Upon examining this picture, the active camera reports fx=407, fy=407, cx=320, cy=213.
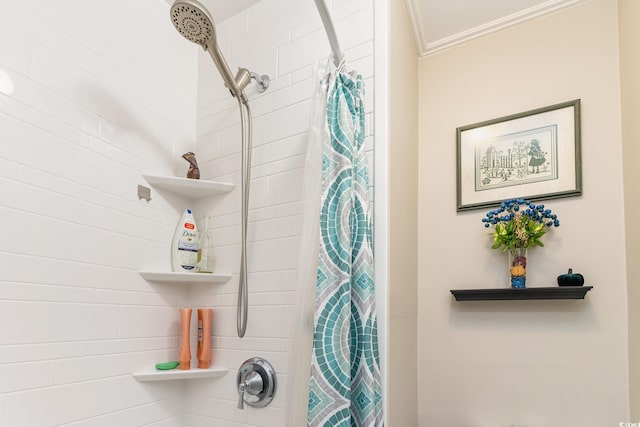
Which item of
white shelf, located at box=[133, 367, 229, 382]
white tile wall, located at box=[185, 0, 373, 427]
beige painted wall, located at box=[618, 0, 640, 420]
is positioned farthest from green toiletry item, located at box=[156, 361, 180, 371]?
beige painted wall, located at box=[618, 0, 640, 420]

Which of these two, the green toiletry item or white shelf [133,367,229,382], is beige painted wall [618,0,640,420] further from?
the green toiletry item

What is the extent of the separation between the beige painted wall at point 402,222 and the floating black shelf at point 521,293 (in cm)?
22

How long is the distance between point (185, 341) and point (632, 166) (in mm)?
1726

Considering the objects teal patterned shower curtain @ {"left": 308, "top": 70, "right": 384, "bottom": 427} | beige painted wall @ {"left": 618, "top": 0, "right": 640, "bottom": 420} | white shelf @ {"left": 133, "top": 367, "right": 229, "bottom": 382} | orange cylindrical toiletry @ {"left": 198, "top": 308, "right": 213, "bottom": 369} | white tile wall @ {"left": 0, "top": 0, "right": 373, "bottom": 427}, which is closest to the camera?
teal patterned shower curtain @ {"left": 308, "top": 70, "right": 384, "bottom": 427}

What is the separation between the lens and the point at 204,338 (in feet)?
5.16

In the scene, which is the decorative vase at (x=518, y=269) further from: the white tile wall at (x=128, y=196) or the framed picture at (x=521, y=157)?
the white tile wall at (x=128, y=196)

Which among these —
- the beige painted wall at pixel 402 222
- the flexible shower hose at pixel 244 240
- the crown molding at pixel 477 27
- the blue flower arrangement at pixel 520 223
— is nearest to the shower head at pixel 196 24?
the flexible shower hose at pixel 244 240

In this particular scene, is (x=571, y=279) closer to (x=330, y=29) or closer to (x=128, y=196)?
(x=330, y=29)

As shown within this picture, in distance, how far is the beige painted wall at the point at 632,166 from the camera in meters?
1.34

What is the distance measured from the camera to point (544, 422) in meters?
1.51

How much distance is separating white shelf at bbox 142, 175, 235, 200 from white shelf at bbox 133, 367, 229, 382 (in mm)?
694

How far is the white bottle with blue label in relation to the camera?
160cm

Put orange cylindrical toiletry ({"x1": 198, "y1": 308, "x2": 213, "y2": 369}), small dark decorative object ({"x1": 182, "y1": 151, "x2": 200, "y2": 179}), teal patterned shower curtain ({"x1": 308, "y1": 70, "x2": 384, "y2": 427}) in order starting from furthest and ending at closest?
1. small dark decorative object ({"x1": 182, "y1": 151, "x2": 200, "y2": 179})
2. orange cylindrical toiletry ({"x1": 198, "y1": 308, "x2": 213, "y2": 369})
3. teal patterned shower curtain ({"x1": 308, "y1": 70, "x2": 384, "y2": 427})

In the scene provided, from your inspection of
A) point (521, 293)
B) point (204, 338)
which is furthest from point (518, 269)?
point (204, 338)
